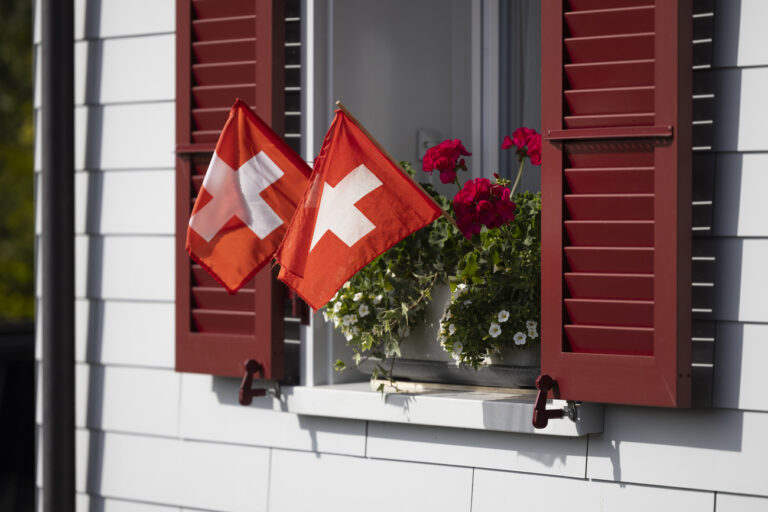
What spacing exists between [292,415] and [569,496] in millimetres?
876

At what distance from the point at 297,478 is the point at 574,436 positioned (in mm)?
896

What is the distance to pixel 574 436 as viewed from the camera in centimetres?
251

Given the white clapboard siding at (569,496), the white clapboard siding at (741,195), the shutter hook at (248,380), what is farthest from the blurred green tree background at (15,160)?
the white clapboard siding at (741,195)

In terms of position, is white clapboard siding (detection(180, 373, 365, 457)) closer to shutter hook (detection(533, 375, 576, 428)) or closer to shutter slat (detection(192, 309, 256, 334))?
shutter slat (detection(192, 309, 256, 334))

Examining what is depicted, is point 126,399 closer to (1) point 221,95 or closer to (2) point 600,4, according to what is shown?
(1) point 221,95

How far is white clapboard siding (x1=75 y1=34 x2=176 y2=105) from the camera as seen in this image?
3219 millimetres

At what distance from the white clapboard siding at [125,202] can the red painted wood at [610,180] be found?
1.35 meters

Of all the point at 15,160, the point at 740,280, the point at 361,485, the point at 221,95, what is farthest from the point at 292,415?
the point at 15,160

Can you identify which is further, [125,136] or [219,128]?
[125,136]

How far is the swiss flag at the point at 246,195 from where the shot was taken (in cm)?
271

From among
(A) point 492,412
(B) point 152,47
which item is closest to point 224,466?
(A) point 492,412

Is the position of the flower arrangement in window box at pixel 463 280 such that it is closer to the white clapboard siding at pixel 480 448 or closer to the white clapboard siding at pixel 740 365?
the white clapboard siding at pixel 480 448

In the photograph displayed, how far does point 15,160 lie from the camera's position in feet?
39.9

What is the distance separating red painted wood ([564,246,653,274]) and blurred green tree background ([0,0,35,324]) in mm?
10902
